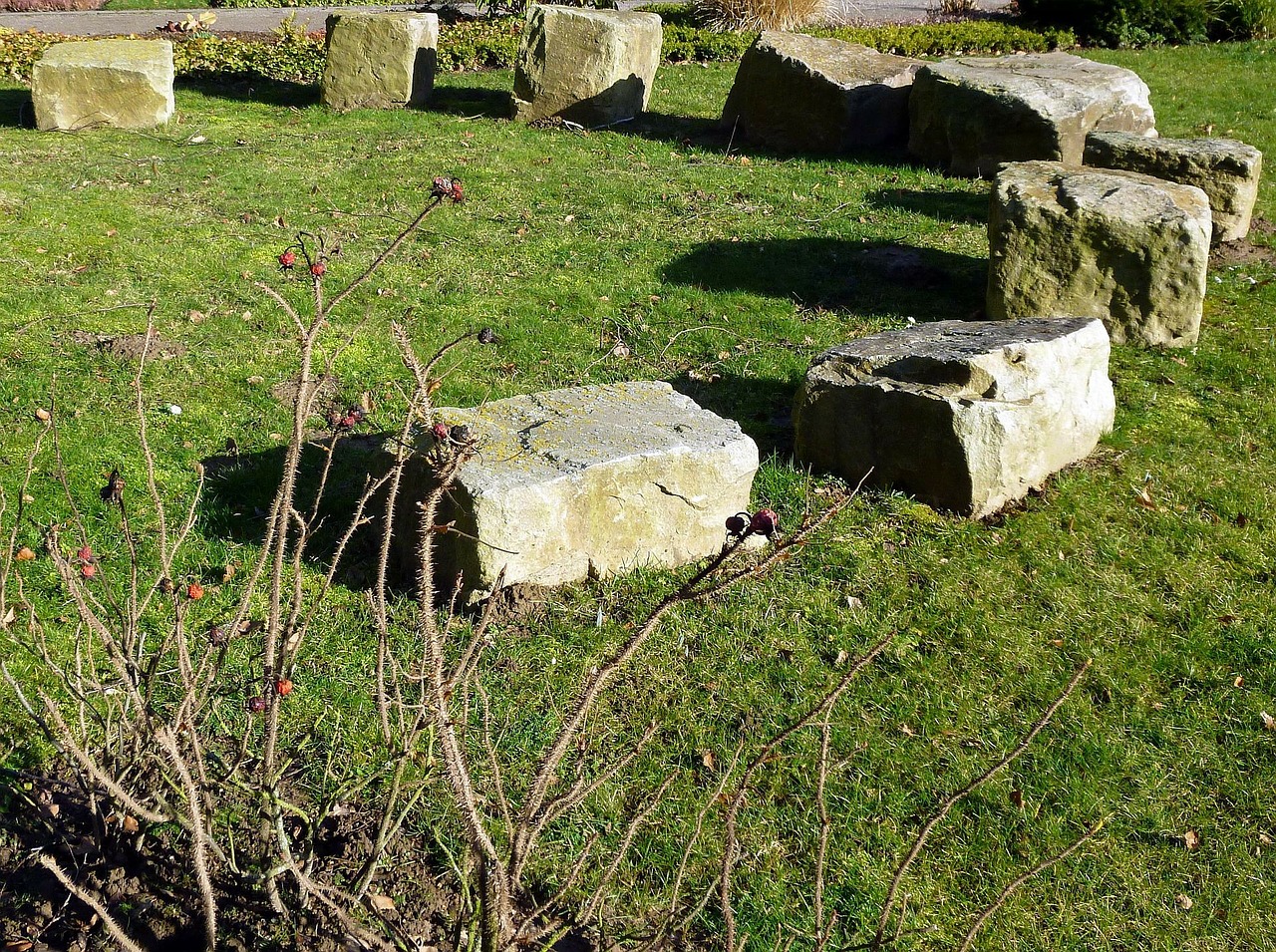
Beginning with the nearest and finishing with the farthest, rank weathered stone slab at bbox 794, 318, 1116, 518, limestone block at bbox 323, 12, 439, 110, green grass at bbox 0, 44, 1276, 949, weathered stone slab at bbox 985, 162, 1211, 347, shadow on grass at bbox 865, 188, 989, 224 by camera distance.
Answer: green grass at bbox 0, 44, 1276, 949 < weathered stone slab at bbox 794, 318, 1116, 518 < weathered stone slab at bbox 985, 162, 1211, 347 < shadow on grass at bbox 865, 188, 989, 224 < limestone block at bbox 323, 12, 439, 110

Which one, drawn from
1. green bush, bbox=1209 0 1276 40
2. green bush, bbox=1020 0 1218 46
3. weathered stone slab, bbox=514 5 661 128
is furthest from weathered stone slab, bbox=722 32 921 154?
green bush, bbox=1209 0 1276 40

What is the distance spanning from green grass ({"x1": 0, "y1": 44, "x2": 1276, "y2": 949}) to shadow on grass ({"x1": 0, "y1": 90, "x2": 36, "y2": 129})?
65 centimetres

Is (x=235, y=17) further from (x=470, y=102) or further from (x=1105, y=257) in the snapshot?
(x=1105, y=257)

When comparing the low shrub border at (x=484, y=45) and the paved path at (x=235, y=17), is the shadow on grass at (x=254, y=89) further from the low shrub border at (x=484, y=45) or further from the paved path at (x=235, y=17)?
the paved path at (x=235, y=17)

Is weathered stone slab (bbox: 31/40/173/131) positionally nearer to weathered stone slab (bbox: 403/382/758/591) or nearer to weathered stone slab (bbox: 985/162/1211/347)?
weathered stone slab (bbox: 403/382/758/591)

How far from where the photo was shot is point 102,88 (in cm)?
1097

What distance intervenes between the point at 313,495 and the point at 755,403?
2.58 metres

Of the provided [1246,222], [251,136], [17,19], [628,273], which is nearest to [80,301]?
[628,273]

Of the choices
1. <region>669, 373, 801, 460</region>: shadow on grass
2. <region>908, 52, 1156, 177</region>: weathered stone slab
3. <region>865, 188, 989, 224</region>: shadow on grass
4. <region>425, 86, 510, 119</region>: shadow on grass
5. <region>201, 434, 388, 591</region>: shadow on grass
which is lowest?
<region>201, 434, 388, 591</region>: shadow on grass

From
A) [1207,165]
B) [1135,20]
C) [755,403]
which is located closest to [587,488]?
[755,403]

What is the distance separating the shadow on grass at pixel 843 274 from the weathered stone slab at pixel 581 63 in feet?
12.6

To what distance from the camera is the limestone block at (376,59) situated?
1189cm

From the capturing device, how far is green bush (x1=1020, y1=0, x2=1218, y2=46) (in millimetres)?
15664

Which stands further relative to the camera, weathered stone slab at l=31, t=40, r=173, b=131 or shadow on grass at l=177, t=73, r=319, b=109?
shadow on grass at l=177, t=73, r=319, b=109
